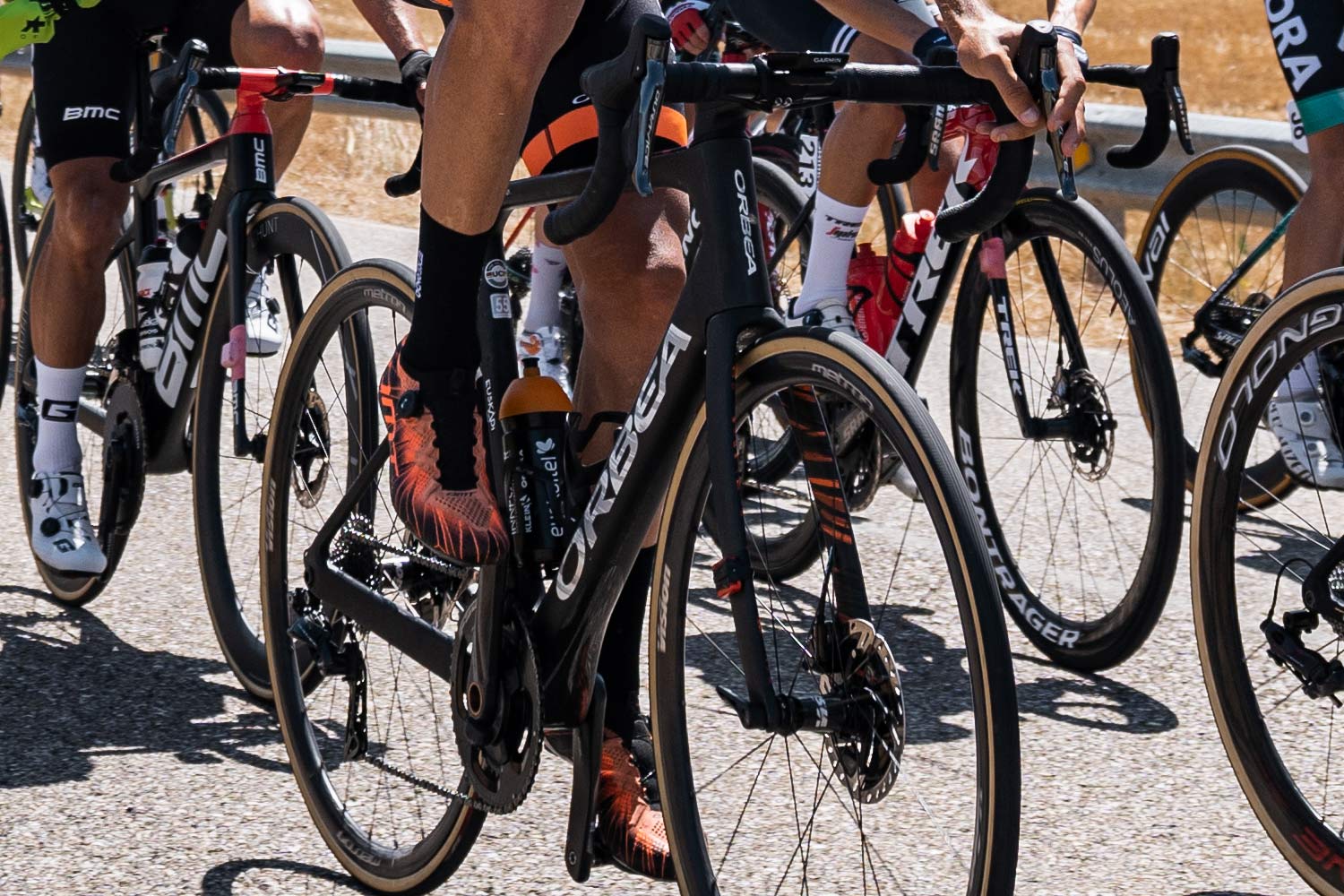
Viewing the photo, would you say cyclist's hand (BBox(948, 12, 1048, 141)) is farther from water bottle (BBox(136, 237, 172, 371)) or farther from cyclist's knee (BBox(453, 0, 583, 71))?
water bottle (BBox(136, 237, 172, 371))

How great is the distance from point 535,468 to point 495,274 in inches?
12.5

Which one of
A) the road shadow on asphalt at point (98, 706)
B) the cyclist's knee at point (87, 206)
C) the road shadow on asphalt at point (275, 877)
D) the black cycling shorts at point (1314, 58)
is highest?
the black cycling shorts at point (1314, 58)

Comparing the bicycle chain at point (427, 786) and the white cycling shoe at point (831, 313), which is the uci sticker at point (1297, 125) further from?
the bicycle chain at point (427, 786)

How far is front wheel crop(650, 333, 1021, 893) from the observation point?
2316mm

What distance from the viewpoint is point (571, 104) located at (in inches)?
125

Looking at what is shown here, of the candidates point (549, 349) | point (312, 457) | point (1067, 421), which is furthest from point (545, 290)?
point (312, 457)

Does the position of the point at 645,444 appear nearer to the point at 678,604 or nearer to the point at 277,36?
the point at 678,604

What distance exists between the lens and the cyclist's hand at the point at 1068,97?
2312 mm

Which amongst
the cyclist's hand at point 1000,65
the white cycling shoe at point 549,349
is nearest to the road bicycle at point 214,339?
the white cycling shoe at point 549,349

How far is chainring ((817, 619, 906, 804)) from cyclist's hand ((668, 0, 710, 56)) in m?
3.40

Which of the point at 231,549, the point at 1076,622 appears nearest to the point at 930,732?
the point at 1076,622

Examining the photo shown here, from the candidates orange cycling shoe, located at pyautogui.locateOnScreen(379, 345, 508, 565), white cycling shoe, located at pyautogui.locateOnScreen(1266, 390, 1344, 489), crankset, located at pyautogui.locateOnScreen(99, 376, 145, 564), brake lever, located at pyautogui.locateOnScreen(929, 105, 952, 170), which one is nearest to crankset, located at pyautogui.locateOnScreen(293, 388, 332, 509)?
orange cycling shoe, located at pyautogui.locateOnScreen(379, 345, 508, 565)

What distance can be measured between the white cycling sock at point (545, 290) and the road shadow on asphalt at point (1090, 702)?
178 centimetres

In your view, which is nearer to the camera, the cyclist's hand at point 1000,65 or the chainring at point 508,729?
the cyclist's hand at point 1000,65
